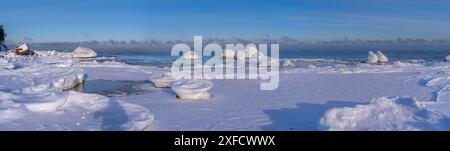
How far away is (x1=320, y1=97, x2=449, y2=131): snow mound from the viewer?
6.04 meters

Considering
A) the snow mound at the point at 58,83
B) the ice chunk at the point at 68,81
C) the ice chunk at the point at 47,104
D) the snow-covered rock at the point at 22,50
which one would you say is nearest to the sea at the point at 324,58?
the snow-covered rock at the point at 22,50

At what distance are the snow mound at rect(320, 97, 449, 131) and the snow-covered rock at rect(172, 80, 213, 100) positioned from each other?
4.91 m

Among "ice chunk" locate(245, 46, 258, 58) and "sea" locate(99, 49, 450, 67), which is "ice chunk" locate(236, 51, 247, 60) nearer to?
"ice chunk" locate(245, 46, 258, 58)

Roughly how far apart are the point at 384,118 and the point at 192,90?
575 centimetres

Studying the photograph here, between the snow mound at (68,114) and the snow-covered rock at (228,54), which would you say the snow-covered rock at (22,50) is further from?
the snow mound at (68,114)

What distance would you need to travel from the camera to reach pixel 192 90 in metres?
11.2

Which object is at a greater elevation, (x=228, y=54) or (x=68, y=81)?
(x=68, y=81)

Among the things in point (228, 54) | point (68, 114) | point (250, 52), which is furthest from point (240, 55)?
Result: point (68, 114)

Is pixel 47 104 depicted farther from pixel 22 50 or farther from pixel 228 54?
pixel 22 50

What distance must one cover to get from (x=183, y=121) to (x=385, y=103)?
370 cm
